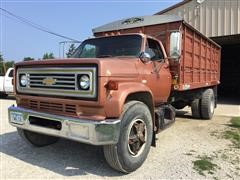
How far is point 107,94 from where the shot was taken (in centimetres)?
432

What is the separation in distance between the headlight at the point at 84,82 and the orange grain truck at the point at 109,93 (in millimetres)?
10

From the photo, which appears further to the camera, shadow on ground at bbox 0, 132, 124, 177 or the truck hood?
shadow on ground at bbox 0, 132, 124, 177

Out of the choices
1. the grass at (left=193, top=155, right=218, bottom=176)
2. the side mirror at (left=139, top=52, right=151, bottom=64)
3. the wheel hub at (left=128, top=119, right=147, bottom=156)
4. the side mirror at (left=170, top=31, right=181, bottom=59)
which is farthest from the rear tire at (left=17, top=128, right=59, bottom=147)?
the side mirror at (left=170, top=31, right=181, bottom=59)

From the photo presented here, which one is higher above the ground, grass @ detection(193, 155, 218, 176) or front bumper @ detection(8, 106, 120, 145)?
front bumper @ detection(8, 106, 120, 145)

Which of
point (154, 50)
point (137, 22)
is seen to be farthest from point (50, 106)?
point (137, 22)

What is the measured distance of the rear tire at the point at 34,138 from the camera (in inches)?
228

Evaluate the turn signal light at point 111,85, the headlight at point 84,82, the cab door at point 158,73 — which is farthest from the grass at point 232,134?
the headlight at point 84,82

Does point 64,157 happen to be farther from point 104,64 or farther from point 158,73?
point 158,73

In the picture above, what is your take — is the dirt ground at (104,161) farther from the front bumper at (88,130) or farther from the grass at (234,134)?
the front bumper at (88,130)

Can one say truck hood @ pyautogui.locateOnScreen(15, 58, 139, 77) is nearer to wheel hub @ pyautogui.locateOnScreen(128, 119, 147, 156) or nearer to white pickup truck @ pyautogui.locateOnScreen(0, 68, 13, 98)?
wheel hub @ pyautogui.locateOnScreen(128, 119, 147, 156)

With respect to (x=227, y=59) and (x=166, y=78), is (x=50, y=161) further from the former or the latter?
(x=227, y=59)

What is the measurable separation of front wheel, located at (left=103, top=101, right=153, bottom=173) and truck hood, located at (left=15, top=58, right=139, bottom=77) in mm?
532

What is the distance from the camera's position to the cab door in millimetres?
5725

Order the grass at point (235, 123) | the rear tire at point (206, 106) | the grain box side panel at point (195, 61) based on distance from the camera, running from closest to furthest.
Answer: the grain box side panel at point (195, 61) → the grass at point (235, 123) → the rear tire at point (206, 106)
